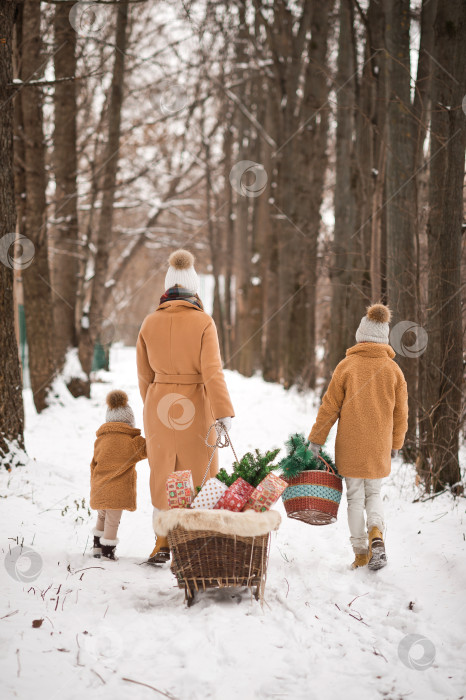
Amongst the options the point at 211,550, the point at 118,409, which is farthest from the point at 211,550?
the point at 118,409

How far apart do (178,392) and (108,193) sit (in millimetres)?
9351

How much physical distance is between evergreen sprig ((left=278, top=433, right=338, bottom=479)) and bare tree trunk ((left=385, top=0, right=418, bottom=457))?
3.10 m

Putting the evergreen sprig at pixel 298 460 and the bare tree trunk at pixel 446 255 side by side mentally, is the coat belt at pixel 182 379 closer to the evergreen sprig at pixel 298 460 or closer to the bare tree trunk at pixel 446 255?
the evergreen sprig at pixel 298 460

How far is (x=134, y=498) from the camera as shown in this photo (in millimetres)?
4605

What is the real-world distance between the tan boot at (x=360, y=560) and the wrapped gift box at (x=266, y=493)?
119 cm
